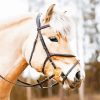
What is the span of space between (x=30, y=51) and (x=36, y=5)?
1760 cm

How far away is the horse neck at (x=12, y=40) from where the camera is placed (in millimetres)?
4723

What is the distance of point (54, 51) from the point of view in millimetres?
4438

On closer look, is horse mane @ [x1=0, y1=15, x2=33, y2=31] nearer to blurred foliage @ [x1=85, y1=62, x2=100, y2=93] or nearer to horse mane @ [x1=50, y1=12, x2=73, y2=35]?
horse mane @ [x1=50, y1=12, x2=73, y2=35]

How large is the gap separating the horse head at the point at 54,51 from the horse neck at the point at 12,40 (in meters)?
0.12

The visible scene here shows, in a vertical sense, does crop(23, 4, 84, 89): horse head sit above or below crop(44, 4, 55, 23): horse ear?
below

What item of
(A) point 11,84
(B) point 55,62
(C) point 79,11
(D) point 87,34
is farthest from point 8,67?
(D) point 87,34

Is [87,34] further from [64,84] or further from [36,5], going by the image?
[64,84]

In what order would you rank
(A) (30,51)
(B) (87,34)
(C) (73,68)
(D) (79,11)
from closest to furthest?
1. (C) (73,68)
2. (A) (30,51)
3. (D) (79,11)
4. (B) (87,34)

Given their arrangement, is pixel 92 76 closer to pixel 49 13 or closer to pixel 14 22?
pixel 14 22

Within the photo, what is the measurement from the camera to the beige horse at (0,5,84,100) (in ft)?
14.4

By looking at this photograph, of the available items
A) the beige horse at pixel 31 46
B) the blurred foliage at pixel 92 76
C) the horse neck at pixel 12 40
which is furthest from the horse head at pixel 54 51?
the blurred foliage at pixel 92 76

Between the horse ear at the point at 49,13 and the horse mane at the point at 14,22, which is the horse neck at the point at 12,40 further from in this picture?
the horse ear at the point at 49,13

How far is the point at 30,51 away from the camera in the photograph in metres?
4.55

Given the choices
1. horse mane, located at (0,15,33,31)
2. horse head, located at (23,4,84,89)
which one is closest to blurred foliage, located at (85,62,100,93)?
horse mane, located at (0,15,33,31)
